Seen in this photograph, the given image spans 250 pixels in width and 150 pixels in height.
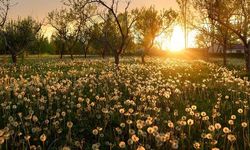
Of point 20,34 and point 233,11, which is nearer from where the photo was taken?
point 233,11

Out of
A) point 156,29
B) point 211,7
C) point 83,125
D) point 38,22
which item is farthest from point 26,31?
point 83,125

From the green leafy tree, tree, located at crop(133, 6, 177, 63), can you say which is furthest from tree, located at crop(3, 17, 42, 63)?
the green leafy tree

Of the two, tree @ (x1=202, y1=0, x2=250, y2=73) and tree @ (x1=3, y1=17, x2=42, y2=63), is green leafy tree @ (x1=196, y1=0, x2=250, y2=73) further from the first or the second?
tree @ (x1=3, y1=17, x2=42, y2=63)

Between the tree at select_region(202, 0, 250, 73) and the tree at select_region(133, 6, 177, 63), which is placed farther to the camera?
the tree at select_region(133, 6, 177, 63)

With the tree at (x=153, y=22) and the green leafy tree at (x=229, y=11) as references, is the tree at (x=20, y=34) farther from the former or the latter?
the green leafy tree at (x=229, y=11)

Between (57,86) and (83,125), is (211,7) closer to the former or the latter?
(57,86)

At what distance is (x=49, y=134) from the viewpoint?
630 cm

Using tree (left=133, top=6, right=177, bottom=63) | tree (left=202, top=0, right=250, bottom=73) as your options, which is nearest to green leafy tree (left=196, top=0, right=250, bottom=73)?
tree (left=202, top=0, right=250, bottom=73)

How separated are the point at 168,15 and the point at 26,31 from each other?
1914 cm

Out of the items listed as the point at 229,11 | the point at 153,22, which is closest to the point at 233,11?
the point at 229,11

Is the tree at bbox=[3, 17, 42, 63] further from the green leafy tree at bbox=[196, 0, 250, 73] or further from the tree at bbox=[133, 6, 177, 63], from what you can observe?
the green leafy tree at bbox=[196, 0, 250, 73]

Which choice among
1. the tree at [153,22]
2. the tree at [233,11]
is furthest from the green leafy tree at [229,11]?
the tree at [153,22]

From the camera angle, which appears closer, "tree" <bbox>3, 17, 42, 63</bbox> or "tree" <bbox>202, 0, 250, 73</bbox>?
"tree" <bbox>202, 0, 250, 73</bbox>

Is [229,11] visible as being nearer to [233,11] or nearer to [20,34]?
[233,11]
